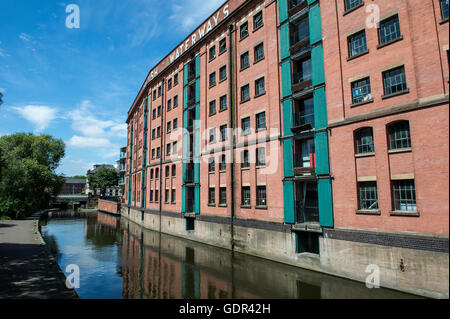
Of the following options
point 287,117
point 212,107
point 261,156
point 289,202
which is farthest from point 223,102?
point 289,202

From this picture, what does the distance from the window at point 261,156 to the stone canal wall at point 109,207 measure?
44.8 metres

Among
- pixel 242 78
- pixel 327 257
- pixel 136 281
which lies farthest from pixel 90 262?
pixel 242 78

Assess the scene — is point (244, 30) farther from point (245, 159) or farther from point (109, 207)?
→ point (109, 207)

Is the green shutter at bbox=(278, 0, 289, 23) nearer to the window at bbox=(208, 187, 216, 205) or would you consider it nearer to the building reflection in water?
the window at bbox=(208, 187, 216, 205)

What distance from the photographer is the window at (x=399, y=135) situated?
11.8 metres

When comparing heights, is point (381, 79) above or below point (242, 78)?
below

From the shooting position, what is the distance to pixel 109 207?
61250 mm

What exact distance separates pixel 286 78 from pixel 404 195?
9797 millimetres

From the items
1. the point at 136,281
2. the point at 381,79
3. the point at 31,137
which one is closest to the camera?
the point at 381,79

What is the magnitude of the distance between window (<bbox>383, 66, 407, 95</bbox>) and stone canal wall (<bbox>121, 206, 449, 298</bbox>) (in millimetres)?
6531

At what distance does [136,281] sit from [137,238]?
15.0 m

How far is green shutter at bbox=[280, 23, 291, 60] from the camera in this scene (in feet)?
57.6

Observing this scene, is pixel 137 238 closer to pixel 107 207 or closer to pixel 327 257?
pixel 327 257
